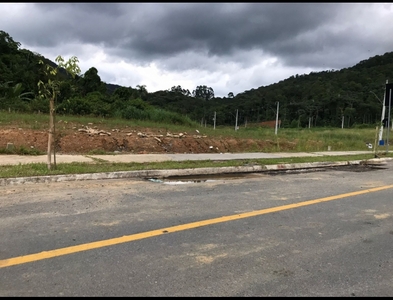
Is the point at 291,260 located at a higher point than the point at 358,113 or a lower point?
lower

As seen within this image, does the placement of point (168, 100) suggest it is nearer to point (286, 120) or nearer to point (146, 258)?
point (286, 120)

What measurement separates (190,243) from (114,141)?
11.1 m

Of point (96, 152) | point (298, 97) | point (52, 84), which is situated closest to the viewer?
point (52, 84)

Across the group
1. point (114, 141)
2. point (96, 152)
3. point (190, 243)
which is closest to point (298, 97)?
point (114, 141)

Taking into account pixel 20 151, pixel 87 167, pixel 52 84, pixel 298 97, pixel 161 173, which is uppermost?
pixel 298 97

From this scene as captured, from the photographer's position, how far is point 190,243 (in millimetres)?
4176

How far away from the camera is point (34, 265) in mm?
3430

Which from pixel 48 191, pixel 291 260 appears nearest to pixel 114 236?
pixel 291 260

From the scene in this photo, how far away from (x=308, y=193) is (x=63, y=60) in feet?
20.9

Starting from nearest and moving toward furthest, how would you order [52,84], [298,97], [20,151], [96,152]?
[52,84] → [20,151] → [96,152] → [298,97]

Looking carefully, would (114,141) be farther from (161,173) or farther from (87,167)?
(161,173)

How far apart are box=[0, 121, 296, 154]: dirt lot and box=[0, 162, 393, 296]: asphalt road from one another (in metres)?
6.45

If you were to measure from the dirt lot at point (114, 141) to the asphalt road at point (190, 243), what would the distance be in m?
6.45

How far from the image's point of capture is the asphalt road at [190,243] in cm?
318
